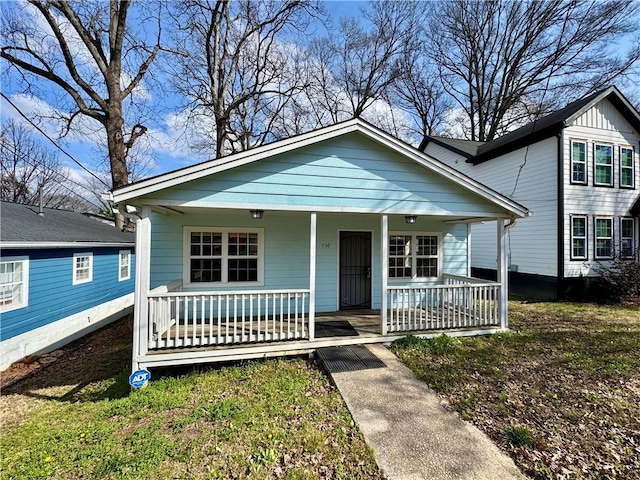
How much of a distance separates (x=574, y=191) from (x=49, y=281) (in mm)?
16643

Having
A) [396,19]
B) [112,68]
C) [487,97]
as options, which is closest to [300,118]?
[396,19]

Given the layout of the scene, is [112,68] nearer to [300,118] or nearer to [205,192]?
[205,192]

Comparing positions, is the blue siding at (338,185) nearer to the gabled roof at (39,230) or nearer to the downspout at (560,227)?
the gabled roof at (39,230)

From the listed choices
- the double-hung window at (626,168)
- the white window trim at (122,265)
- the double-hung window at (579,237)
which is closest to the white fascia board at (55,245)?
the white window trim at (122,265)

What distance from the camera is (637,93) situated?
1727cm

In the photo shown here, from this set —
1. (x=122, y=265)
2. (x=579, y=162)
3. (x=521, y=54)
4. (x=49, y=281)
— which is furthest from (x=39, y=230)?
(x=521, y=54)

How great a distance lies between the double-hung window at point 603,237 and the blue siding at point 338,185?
7.69 meters

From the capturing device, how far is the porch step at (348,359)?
4691 millimetres

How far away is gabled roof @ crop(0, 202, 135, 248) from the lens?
258 inches

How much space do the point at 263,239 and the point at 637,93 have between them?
2436 centimetres

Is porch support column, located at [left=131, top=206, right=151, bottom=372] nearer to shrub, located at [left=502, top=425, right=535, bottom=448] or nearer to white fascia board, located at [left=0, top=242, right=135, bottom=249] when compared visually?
white fascia board, located at [left=0, top=242, right=135, bottom=249]

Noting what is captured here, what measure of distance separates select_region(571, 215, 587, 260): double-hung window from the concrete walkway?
384 inches

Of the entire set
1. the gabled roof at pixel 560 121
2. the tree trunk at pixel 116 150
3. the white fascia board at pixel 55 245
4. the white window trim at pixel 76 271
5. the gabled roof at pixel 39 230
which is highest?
the gabled roof at pixel 560 121

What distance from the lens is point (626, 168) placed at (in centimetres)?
1128
